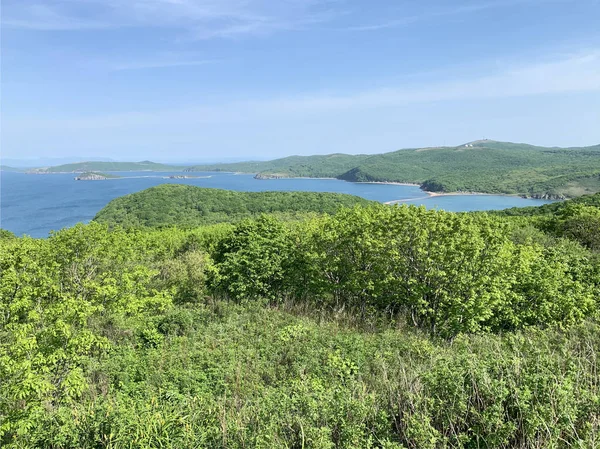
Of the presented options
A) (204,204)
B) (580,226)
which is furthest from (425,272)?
(204,204)

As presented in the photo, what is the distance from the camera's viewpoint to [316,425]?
225 inches

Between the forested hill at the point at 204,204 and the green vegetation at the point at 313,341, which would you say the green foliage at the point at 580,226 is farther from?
the forested hill at the point at 204,204

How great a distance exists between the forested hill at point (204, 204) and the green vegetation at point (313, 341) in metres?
85.0

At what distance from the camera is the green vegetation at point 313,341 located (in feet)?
18.1

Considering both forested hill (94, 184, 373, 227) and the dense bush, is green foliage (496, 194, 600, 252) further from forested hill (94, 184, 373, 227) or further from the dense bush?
forested hill (94, 184, 373, 227)

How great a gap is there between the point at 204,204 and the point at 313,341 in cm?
10878

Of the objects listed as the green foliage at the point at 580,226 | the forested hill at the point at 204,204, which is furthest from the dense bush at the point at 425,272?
the forested hill at the point at 204,204

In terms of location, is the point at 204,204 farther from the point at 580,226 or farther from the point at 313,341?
the point at 313,341

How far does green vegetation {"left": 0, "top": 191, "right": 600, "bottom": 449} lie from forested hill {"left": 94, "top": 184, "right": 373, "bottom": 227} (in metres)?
85.0

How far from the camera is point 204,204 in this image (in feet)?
378

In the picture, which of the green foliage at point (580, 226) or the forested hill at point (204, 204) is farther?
the forested hill at point (204, 204)

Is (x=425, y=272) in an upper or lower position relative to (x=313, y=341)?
upper

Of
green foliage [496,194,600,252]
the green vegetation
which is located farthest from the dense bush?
green foliage [496,194,600,252]

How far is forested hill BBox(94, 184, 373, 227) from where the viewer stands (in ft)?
346
